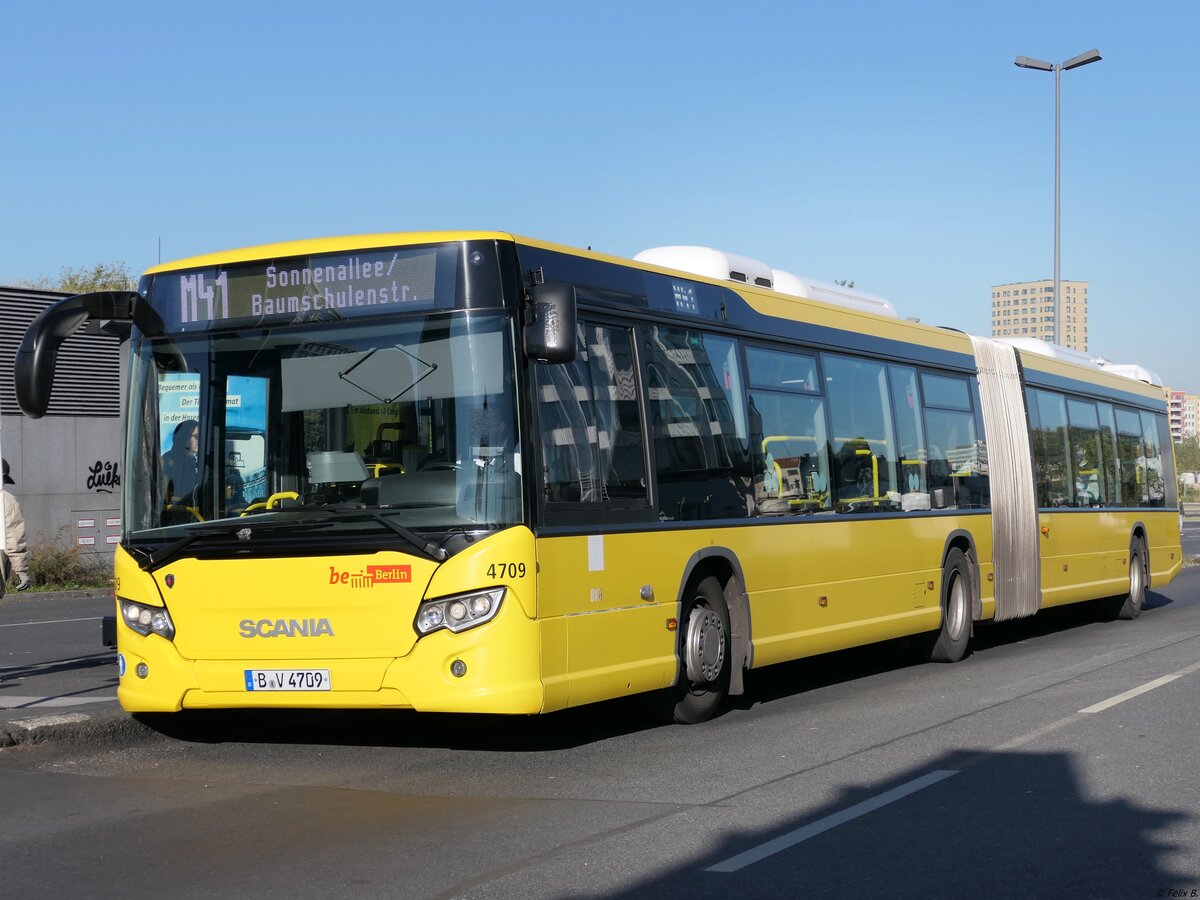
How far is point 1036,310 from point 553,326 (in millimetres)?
119644

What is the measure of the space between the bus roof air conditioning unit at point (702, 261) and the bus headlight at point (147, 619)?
15.5 ft

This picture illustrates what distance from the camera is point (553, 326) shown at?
8578mm

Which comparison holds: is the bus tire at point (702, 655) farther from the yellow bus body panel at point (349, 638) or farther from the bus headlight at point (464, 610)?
the bus headlight at point (464, 610)

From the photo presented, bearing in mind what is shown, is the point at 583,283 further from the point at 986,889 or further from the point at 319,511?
the point at 986,889

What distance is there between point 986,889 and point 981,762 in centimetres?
288

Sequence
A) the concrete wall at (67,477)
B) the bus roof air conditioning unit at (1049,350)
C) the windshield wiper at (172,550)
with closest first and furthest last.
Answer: the windshield wiper at (172,550) → the bus roof air conditioning unit at (1049,350) → the concrete wall at (67,477)

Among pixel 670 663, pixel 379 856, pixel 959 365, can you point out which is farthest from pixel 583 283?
pixel 959 365

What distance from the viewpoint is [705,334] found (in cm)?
1109

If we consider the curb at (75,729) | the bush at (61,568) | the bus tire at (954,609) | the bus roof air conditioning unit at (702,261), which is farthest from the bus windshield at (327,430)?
the bush at (61,568)

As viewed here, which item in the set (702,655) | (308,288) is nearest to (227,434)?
(308,288)

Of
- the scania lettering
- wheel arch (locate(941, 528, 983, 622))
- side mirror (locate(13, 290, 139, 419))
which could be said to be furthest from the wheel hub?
wheel arch (locate(941, 528, 983, 622))

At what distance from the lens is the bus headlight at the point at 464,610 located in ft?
27.8

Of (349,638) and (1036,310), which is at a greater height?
(1036,310)

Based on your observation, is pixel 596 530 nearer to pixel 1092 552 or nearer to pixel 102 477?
pixel 1092 552
